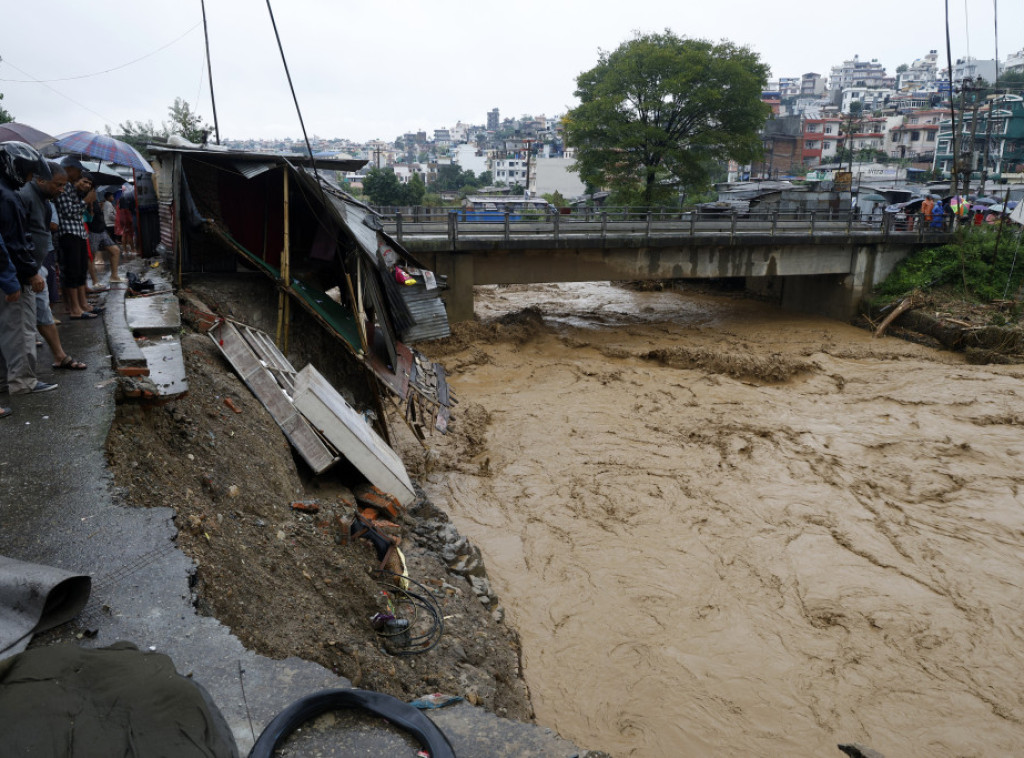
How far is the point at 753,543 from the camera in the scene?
8.50 metres

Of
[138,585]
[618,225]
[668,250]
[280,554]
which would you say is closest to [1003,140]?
[668,250]

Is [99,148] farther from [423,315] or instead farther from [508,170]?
[508,170]

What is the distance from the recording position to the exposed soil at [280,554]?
12.3 feet

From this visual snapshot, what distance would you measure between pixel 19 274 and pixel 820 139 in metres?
81.2

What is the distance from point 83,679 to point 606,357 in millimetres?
16001

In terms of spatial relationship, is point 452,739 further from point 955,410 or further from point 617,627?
point 955,410

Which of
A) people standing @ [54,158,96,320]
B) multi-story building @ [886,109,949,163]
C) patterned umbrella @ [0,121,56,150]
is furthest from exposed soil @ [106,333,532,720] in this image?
multi-story building @ [886,109,949,163]

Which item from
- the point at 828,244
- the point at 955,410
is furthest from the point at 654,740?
the point at 828,244

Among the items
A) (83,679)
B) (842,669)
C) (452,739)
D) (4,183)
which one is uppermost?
(4,183)

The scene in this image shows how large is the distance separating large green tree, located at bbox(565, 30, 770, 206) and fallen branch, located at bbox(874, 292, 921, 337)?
359 inches

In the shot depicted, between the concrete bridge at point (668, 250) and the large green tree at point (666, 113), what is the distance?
475 cm

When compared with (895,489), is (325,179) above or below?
above

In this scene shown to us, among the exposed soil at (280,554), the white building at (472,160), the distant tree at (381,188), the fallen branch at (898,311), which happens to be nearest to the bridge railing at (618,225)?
the fallen branch at (898,311)

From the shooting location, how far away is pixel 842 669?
6.32 meters
